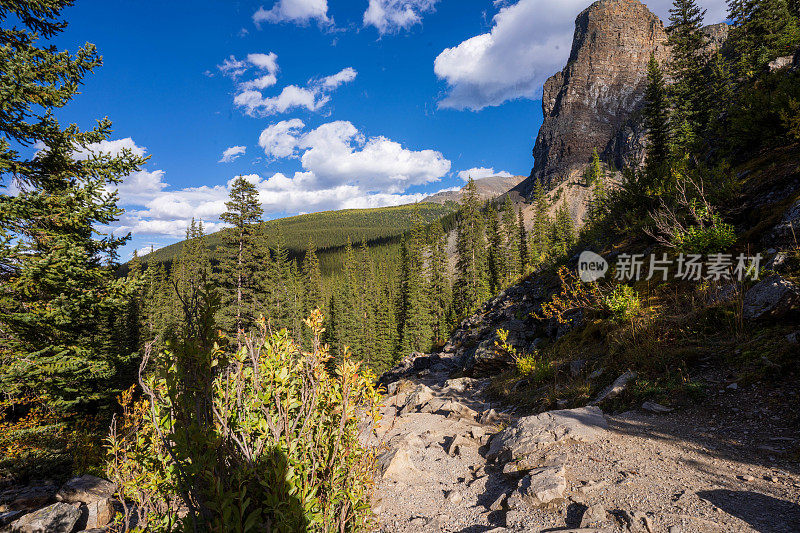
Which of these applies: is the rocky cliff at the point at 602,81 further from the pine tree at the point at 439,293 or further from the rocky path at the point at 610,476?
the rocky path at the point at 610,476

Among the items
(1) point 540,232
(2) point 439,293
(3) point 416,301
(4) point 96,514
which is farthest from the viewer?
(1) point 540,232

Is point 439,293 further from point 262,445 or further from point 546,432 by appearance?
point 262,445

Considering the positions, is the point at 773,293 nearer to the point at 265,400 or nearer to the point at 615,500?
the point at 615,500

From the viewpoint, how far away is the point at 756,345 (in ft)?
16.0

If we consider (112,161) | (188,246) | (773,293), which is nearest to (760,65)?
(773,293)

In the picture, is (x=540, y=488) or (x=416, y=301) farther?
(x=416, y=301)

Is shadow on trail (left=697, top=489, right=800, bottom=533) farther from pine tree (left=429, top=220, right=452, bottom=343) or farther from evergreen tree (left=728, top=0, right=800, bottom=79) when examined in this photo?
pine tree (left=429, top=220, right=452, bottom=343)

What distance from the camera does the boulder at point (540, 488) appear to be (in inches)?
146

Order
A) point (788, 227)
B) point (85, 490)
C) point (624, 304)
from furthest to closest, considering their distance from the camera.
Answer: point (624, 304) → point (85, 490) → point (788, 227)

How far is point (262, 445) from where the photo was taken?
263 cm

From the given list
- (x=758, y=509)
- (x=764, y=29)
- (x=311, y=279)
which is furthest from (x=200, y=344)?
(x=311, y=279)

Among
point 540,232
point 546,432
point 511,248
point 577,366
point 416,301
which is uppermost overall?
point 540,232

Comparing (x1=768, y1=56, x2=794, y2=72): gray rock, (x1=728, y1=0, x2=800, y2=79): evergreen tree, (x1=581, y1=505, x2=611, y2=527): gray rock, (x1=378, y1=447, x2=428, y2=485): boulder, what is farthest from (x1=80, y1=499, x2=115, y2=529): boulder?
(x1=728, y1=0, x2=800, y2=79): evergreen tree

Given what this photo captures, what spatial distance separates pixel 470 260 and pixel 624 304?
34301mm
